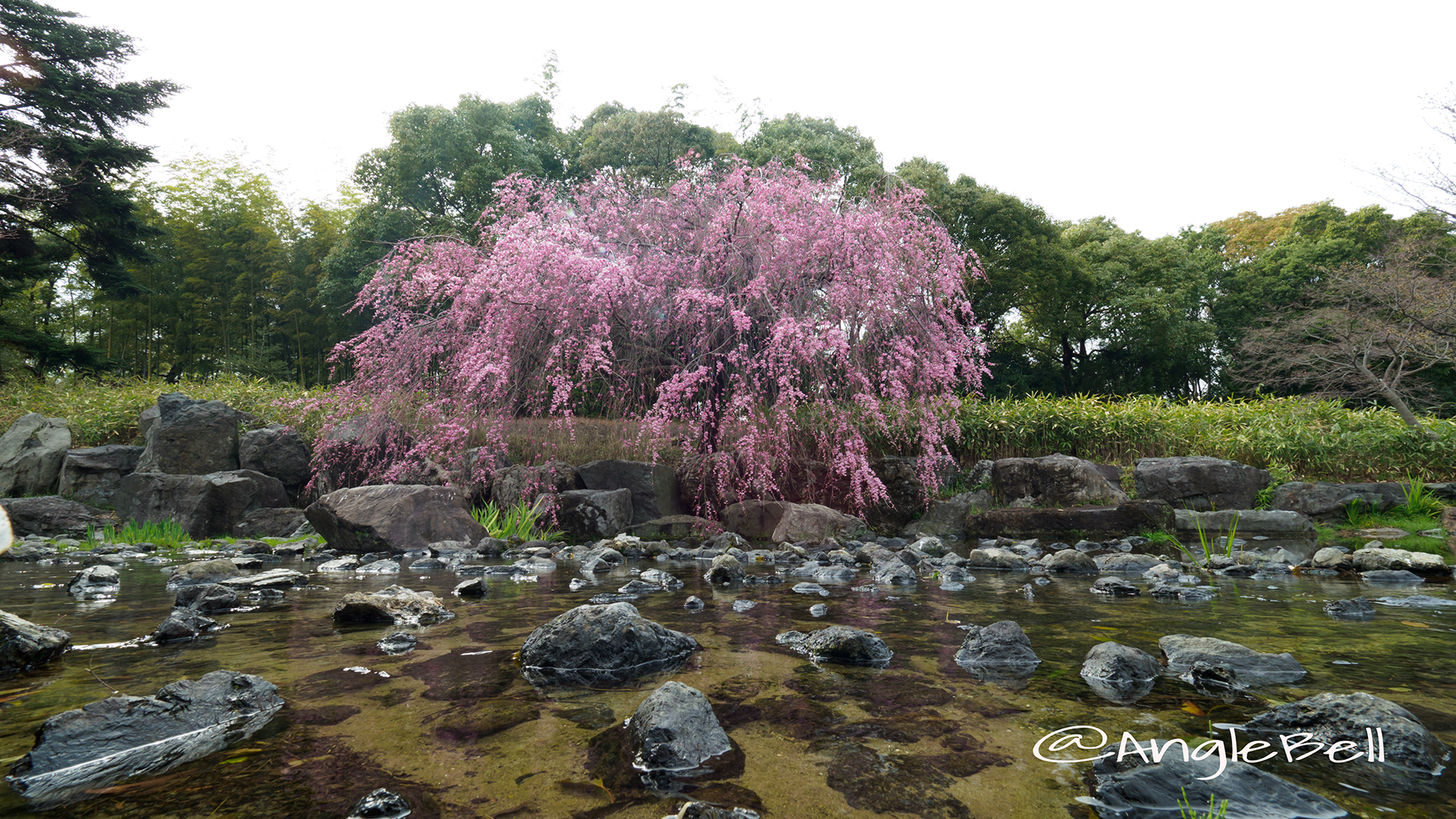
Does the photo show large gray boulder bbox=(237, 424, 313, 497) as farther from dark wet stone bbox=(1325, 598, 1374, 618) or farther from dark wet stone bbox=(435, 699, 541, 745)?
dark wet stone bbox=(1325, 598, 1374, 618)

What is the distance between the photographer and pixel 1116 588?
4.10 meters

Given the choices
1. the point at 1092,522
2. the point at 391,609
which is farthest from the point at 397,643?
the point at 1092,522

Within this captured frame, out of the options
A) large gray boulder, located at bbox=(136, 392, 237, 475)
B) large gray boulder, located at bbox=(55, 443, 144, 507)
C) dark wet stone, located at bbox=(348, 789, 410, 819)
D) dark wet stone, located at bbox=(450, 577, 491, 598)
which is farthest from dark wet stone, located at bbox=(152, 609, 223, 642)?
large gray boulder, located at bbox=(55, 443, 144, 507)

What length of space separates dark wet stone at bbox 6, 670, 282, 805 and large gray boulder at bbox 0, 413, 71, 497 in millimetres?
12572

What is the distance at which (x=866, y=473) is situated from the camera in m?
7.05

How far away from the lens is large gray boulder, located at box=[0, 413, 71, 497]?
10250 mm

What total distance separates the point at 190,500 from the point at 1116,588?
1032cm

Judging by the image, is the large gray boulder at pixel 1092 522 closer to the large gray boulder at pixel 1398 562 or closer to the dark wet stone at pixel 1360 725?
the large gray boulder at pixel 1398 562

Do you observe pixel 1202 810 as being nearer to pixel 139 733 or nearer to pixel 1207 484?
pixel 139 733

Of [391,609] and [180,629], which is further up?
[180,629]

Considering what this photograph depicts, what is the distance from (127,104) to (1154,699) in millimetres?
26625

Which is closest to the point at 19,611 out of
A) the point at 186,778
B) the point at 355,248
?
the point at 186,778

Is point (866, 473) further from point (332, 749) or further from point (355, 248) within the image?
point (355, 248)

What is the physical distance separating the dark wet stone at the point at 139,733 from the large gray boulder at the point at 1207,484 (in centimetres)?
1023
